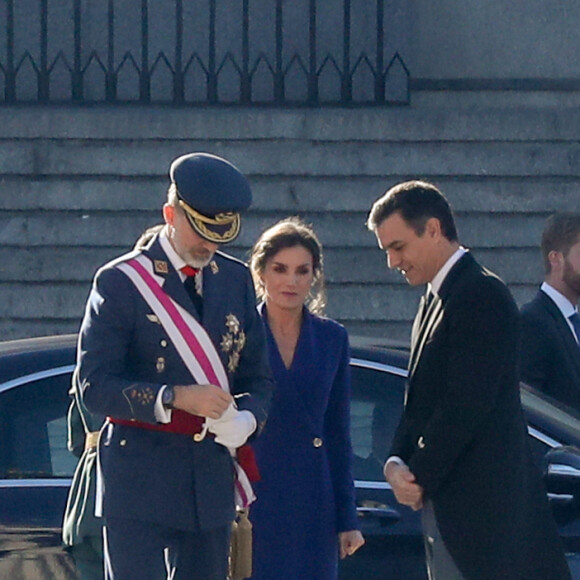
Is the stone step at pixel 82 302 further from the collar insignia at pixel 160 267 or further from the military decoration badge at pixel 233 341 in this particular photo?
the collar insignia at pixel 160 267

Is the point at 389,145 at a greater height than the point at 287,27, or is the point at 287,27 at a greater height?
the point at 287,27

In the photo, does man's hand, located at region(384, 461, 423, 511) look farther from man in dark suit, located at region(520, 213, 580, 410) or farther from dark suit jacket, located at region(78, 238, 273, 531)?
man in dark suit, located at region(520, 213, 580, 410)

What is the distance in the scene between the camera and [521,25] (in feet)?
34.0

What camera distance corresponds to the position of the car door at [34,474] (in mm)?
4602

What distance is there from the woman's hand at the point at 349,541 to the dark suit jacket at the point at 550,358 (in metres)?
1.12

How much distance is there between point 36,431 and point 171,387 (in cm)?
130

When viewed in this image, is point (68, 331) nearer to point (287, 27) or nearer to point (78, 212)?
point (78, 212)

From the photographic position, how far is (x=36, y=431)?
4.76 meters

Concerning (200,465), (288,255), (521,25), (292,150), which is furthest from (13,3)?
(200,465)

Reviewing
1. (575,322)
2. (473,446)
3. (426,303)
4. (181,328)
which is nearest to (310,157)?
(575,322)

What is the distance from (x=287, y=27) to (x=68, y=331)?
2740 millimetres

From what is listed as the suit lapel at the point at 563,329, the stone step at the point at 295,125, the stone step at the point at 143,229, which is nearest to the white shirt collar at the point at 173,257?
the suit lapel at the point at 563,329

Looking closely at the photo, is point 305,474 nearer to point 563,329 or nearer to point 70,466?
point 70,466

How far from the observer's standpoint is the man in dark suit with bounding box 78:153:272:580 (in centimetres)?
366
